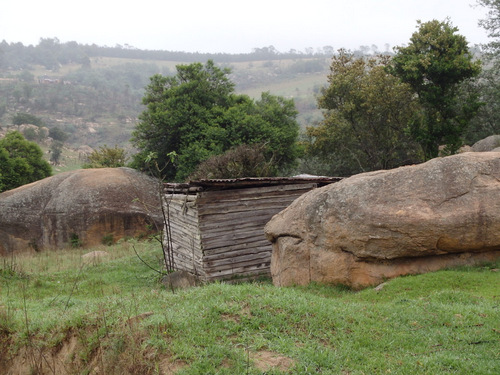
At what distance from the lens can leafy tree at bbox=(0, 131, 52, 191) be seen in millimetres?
25953

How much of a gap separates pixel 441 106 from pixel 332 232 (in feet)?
42.2

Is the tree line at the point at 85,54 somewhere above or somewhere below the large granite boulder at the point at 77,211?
above

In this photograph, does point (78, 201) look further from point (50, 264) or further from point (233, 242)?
point (233, 242)

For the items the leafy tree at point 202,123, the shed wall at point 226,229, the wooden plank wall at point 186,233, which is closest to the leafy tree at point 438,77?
the leafy tree at point 202,123

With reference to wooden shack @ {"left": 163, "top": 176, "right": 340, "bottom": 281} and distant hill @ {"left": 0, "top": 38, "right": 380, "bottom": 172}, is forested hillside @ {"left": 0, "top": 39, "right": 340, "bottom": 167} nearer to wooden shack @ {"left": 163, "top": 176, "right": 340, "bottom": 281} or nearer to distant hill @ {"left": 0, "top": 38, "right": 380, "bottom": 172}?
distant hill @ {"left": 0, "top": 38, "right": 380, "bottom": 172}

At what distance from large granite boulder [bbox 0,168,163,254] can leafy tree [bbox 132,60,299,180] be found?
2.22 metres

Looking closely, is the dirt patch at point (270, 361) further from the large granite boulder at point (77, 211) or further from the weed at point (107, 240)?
the weed at point (107, 240)

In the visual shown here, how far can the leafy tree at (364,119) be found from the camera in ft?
79.3

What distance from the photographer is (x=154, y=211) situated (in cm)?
2067

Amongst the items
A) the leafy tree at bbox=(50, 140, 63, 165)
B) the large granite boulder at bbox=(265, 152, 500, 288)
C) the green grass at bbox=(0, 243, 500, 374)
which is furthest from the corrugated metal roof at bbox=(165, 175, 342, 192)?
the leafy tree at bbox=(50, 140, 63, 165)

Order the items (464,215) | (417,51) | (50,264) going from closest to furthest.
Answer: (464,215) → (50,264) → (417,51)

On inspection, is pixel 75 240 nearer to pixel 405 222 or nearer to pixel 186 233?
pixel 186 233

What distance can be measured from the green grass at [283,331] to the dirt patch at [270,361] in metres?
0.01

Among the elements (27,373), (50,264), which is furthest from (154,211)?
(27,373)
